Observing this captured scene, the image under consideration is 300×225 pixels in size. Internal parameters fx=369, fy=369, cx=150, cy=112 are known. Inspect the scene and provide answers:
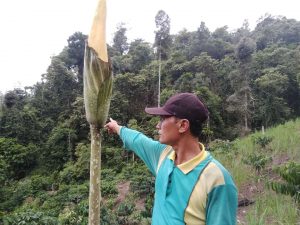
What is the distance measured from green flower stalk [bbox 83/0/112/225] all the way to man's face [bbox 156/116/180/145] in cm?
74

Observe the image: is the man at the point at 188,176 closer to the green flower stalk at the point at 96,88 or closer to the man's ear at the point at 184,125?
the man's ear at the point at 184,125

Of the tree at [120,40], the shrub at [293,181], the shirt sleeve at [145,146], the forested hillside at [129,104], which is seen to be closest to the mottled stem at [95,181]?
the shirt sleeve at [145,146]

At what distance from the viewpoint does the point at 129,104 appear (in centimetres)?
2094

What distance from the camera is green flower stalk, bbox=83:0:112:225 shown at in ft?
2.75

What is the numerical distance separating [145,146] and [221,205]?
0.62 m

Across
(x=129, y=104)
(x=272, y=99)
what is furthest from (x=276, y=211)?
(x=129, y=104)

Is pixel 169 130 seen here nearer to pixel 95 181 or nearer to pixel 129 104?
pixel 95 181

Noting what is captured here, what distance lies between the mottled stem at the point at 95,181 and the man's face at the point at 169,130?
738 mm

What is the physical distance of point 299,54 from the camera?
20766mm

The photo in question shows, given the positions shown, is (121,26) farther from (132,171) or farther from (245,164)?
(245,164)

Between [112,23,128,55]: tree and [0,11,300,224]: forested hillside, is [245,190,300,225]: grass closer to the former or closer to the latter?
[0,11,300,224]: forested hillside

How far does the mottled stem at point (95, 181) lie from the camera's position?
0.84m

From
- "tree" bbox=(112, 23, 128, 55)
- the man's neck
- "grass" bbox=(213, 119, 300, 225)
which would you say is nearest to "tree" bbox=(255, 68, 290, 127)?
"grass" bbox=(213, 119, 300, 225)

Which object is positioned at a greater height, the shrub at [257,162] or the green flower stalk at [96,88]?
the green flower stalk at [96,88]
